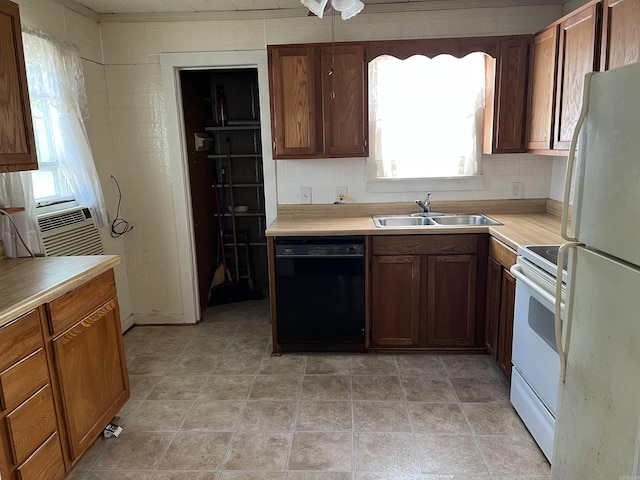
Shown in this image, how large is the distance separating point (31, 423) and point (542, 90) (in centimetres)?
320

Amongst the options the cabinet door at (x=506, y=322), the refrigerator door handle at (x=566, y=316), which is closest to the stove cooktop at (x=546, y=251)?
the cabinet door at (x=506, y=322)

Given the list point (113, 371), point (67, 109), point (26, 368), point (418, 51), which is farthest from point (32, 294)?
point (418, 51)

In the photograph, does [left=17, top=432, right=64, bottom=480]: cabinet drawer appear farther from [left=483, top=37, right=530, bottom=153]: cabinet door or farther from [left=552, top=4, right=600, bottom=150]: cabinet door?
[left=483, top=37, right=530, bottom=153]: cabinet door

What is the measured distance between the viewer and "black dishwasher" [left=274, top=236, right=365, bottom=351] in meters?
3.06

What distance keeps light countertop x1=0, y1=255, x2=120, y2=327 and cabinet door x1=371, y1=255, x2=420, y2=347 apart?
64.9 inches

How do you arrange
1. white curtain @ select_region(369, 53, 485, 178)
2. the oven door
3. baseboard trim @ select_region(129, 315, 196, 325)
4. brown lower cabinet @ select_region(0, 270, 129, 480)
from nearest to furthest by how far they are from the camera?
1. brown lower cabinet @ select_region(0, 270, 129, 480)
2. the oven door
3. white curtain @ select_region(369, 53, 485, 178)
4. baseboard trim @ select_region(129, 315, 196, 325)

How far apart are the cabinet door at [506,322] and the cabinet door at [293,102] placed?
5.03 feet

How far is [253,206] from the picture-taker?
4.78m

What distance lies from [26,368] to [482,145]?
3.12m

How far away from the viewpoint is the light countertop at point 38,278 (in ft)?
5.50

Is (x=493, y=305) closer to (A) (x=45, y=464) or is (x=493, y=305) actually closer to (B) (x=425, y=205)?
(B) (x=425, y=205)

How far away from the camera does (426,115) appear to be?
3.44 meters

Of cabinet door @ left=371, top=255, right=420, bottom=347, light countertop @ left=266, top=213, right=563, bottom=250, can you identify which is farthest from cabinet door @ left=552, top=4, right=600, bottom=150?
cabinet door @ left=371, top=255, right=420, bottom=347

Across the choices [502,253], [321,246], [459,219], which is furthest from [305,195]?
[502,253]
